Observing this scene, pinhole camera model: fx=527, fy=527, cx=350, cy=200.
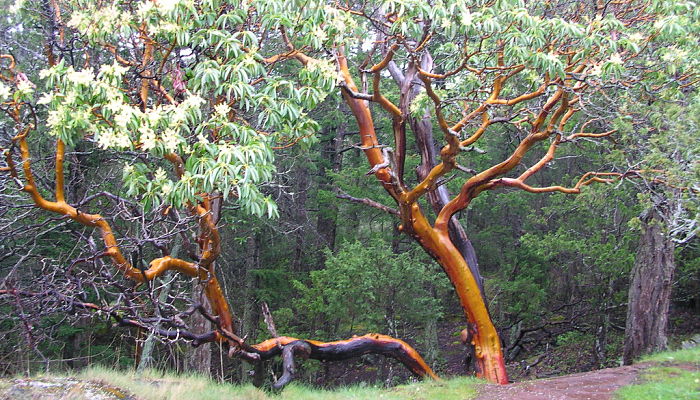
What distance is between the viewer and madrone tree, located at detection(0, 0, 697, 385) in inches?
177

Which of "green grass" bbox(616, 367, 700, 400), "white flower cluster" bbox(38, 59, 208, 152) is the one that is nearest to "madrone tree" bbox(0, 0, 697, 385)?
"white flower cluster" bbox(38, 59, 208, 152)

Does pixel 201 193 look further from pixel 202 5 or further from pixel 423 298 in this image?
pixel 423 298

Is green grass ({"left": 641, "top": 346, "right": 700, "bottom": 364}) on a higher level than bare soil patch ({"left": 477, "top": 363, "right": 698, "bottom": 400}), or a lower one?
higher

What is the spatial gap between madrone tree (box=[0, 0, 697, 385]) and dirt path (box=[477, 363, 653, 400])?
1.40m

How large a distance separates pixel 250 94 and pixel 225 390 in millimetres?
3765

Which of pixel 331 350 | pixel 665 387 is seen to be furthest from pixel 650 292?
pixel 331 350

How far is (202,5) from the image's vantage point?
5.21 m

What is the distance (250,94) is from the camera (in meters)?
4.82

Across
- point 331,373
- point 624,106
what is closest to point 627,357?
point 624,106

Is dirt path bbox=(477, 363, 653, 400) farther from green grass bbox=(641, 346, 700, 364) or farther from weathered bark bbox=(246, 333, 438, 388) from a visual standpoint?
weathered bark bbox=(246, 333, 438, 388)

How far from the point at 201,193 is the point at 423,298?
7573 mm

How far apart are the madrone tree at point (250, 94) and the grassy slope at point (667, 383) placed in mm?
2397

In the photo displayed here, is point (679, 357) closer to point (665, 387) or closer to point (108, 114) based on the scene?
point (665, 387)

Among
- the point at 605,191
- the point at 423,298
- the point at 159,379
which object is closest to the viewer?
the point at 159,379
